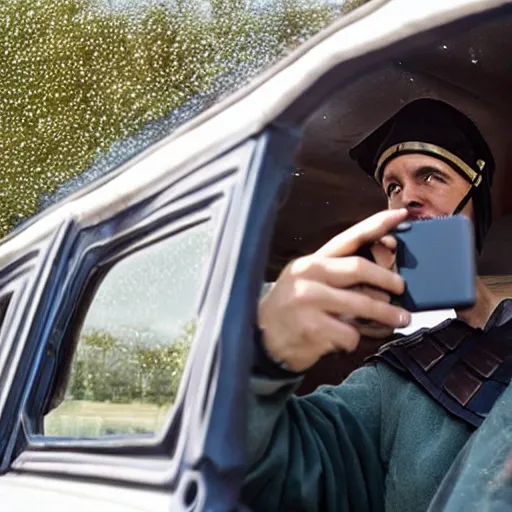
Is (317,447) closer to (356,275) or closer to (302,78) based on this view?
(356,275)

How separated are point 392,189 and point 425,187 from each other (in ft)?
0.32

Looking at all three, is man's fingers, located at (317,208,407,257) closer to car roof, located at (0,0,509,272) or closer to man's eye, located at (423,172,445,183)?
car roof, located at (0,0,509,272)

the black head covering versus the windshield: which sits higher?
the windshield

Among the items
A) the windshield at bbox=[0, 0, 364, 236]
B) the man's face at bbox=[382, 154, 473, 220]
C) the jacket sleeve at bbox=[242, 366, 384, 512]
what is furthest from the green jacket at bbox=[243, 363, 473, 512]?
the windshield at bbox=[0, 0, 364, 236]


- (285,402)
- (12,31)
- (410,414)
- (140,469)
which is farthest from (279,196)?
(12,31)

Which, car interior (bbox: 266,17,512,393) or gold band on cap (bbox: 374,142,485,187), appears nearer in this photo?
car interior (bbox: 266,17,512,393)

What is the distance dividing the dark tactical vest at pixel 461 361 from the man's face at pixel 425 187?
17 centimetres

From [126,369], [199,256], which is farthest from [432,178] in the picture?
[126,369]

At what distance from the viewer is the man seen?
45.0 inches

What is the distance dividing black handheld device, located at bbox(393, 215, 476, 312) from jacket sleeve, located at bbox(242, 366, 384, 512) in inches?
7.9

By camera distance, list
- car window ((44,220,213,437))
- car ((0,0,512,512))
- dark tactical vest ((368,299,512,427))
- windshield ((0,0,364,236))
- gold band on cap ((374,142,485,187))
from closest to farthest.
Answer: car ((0,0,512,512)) → car window ((44,220,213,437)) → dark tactical vest ((368,299,512,427)) → gold band on cap ((374,142,485,187)) → windshield ((0,0,364,236))

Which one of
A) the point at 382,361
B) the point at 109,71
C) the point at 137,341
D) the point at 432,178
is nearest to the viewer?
the point at 137,341

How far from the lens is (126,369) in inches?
54.4

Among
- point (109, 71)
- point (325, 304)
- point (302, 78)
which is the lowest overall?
point (325, 304)
